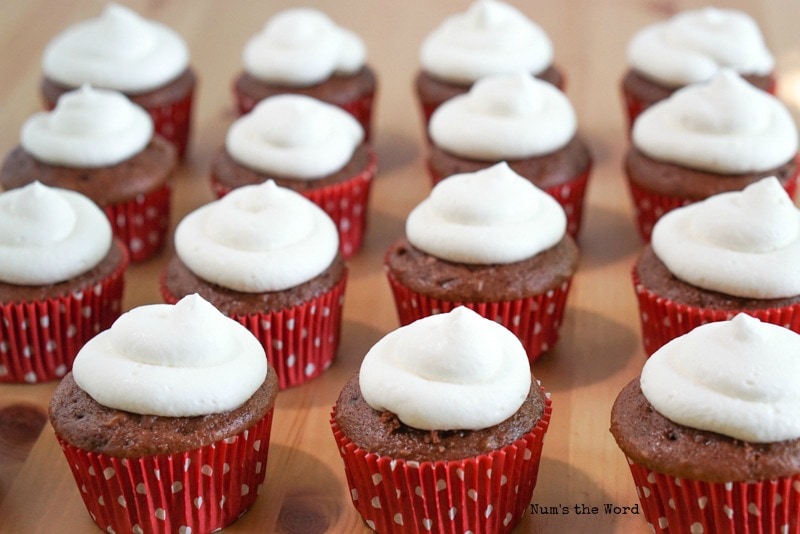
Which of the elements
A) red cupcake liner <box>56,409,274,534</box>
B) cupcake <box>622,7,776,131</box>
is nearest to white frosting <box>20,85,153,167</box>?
red cupcake liner <box>56,409,274,534</box>

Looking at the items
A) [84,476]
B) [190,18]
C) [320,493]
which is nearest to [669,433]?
[320,493]

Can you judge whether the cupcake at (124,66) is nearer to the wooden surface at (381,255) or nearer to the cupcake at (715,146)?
the wooden surface at (381,255)

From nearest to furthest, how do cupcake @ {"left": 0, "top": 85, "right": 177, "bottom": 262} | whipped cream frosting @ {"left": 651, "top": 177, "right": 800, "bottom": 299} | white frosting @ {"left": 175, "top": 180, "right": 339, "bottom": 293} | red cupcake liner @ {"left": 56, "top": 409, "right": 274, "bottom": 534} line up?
red cupcake liner @ {"left": 56, "top": 409, "right": 274, "bottom": 534}
whipped cream frosting @ {"left": 651, "top": 177, "right": 800, "bottom": 299}
white frosting @ {"left": 175, "top": 180, "right": 339, "bottom": 293}
cupcake @ {"left": 0, "top": 85, "right": 177, "bottom": 262}

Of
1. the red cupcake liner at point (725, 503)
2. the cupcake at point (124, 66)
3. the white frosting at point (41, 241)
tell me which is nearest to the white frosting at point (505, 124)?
the cupcake at point (124, 66)

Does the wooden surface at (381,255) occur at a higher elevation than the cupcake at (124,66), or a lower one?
lower

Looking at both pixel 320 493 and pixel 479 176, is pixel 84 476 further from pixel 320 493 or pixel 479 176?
pixel 479 176

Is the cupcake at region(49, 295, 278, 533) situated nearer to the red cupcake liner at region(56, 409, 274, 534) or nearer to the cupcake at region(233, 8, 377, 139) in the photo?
the red cupcake liner at region(56, 409, 274, 534)
